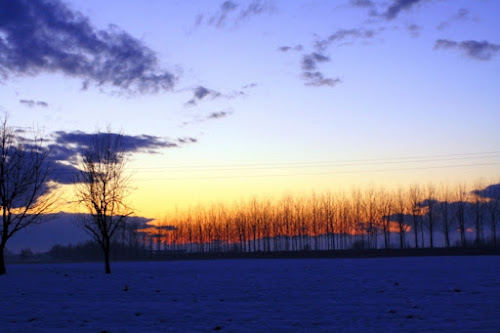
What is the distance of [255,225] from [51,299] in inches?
3584

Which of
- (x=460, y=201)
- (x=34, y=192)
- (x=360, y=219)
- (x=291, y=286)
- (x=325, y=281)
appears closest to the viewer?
(x=291, y=286)

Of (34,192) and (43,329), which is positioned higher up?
(34,192)

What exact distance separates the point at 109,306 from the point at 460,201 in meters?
82.5

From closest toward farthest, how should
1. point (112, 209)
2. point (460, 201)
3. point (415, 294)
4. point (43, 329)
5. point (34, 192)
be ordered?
point (43, 329) → point (415, 294) → point (34, 192) → point (112, 209) → point (460, 201)

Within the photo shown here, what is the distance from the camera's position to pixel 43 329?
10.1 m

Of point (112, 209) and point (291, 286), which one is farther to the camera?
point (112, 209)

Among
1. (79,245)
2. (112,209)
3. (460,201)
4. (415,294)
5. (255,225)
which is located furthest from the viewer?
(79,245)

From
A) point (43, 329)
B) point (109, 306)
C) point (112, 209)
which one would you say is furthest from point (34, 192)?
point (43, 329)

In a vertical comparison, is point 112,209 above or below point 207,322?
above

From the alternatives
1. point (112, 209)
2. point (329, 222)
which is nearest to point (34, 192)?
point (112, 209)

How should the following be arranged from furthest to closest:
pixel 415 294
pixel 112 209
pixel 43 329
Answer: pixel 112 209, pixel 415 294, pixel 43 329

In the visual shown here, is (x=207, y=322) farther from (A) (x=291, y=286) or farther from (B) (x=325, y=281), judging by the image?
(B) (x=325, y=281)

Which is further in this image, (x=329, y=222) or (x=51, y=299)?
(x=329, y=222)

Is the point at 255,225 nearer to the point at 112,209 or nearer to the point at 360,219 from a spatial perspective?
the point at 360,219
